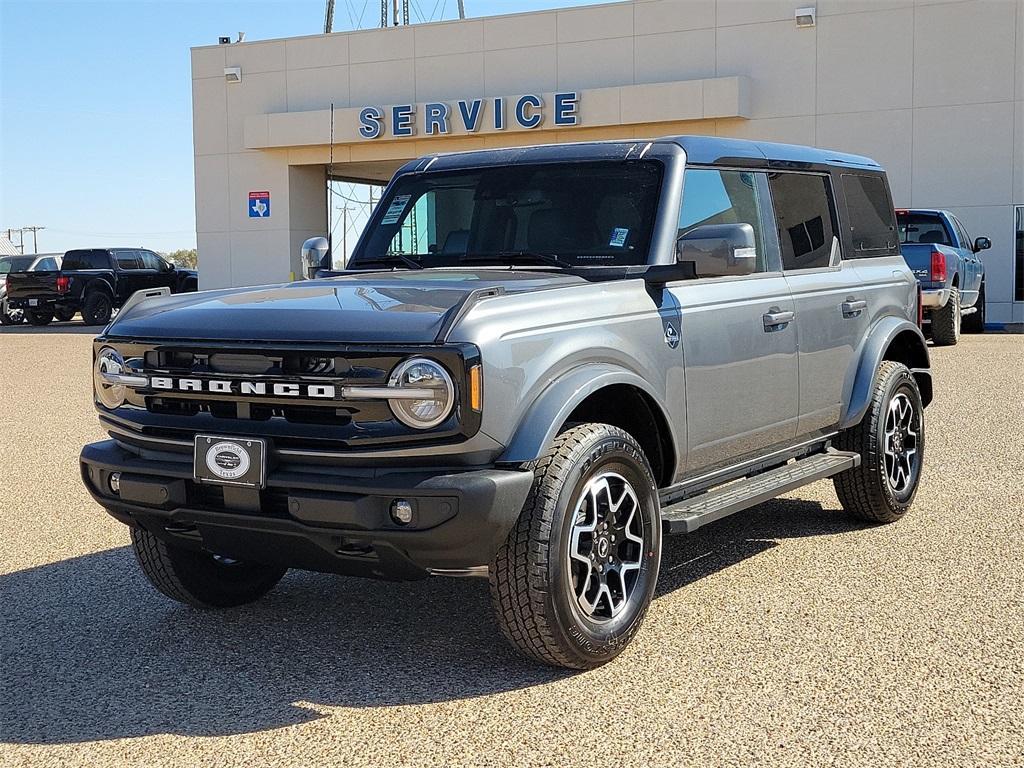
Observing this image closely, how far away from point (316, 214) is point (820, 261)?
26.8m

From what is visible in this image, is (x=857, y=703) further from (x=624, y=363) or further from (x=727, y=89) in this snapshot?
(x=727, y=89)

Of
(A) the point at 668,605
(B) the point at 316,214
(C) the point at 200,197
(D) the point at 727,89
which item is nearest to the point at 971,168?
(D) the point at 727,89

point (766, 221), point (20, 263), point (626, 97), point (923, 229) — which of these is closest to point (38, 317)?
point (20, 263)

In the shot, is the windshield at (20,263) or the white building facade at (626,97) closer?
the white building facade at (626,97)

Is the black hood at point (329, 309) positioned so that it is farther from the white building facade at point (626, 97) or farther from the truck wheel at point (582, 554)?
the white building facade at point (626, 97)

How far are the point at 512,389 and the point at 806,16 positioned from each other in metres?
23.1

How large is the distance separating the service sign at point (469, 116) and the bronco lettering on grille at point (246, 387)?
23.6 m

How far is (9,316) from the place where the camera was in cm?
3228

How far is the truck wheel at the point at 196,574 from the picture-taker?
16.7 feet

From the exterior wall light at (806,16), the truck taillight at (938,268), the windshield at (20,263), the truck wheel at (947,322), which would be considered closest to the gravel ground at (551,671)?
the truck taillight at (938,268)

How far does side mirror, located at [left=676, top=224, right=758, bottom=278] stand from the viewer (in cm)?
494

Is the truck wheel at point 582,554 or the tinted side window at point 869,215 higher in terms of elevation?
the tinted side window at point 869,215

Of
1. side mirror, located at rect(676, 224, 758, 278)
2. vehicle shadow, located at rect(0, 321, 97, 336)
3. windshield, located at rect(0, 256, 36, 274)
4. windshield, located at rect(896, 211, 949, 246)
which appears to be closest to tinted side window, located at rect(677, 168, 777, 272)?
side mirror, located at rect(676, 224, 758, 278)

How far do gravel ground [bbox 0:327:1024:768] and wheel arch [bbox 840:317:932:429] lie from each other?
72 centimetres
